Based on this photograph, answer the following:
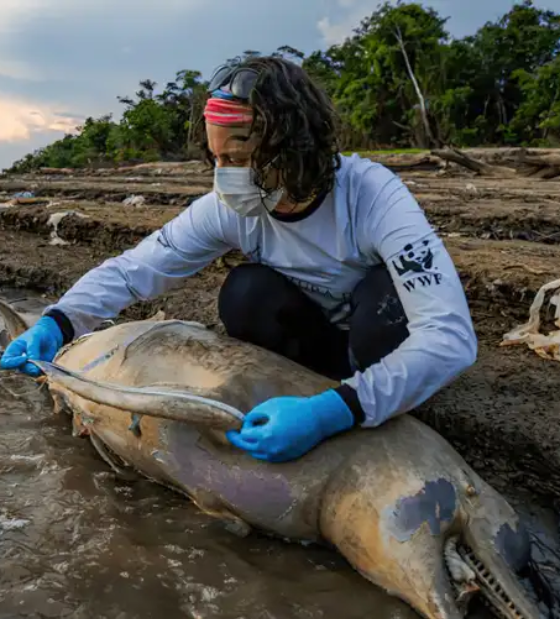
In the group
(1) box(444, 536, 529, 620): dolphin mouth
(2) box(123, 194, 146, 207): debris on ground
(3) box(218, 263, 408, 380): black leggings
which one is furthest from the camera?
(2) box(123, 194, 146, 207): debris on ground

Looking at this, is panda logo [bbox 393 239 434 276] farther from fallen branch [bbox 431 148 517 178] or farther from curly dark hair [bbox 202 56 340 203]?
fallen branch [bbox 431 148 517 178]

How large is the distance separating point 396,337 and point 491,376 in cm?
88

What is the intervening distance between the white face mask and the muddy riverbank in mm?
999

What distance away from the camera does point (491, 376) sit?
2797 mm

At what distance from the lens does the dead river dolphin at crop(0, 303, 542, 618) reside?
163cm

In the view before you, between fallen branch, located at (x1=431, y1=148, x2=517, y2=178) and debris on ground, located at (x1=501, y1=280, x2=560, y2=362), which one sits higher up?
fallen branch, located at (x1=431, y1=148, x2=517, y2=178)

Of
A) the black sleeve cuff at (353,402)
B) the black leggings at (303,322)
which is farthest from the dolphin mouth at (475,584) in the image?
the black leggings at (303,322)

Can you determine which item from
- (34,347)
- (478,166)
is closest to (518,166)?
(478,166)

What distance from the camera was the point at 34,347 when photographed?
2.35m

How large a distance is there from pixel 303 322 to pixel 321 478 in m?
0.69

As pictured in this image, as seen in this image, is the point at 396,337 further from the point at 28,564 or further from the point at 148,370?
the point at 28,564

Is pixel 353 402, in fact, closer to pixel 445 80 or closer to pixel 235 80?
pixel 235 80

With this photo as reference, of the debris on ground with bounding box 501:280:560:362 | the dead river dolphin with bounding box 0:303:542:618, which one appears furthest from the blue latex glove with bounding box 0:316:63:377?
the debris on ground with bounding box 501:280:560:362

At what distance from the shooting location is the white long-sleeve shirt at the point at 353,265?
71.7 inches
